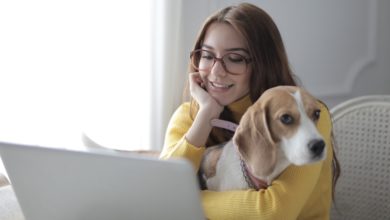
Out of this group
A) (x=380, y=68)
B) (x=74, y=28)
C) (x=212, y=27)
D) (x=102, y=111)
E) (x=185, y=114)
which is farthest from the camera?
(x=380, y=68)

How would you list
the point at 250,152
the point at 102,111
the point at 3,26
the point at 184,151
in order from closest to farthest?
the point at 250,152, the point at 184,151, the point at 3,26, the point at 102,111

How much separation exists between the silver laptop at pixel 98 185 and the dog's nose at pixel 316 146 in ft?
0.93

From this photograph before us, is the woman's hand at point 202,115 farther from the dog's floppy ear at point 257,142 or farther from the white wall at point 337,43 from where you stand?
the white wall at point 337,43

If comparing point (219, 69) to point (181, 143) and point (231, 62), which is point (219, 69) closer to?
point (231, 62)

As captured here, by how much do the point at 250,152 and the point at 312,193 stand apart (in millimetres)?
268

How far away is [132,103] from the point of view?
1828 mm

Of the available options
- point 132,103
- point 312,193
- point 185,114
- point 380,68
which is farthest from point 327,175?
point 380,68

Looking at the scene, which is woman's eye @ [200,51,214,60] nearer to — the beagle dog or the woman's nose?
the woman's nose

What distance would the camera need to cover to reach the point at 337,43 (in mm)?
2180

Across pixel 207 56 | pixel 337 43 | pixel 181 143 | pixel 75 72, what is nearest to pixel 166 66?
pixel 75 72

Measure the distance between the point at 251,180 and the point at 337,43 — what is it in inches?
52.7

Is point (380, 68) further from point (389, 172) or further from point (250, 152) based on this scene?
point (250, 152)

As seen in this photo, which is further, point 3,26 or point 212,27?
point 3,26

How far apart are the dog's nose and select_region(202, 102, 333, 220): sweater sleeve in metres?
0.13
